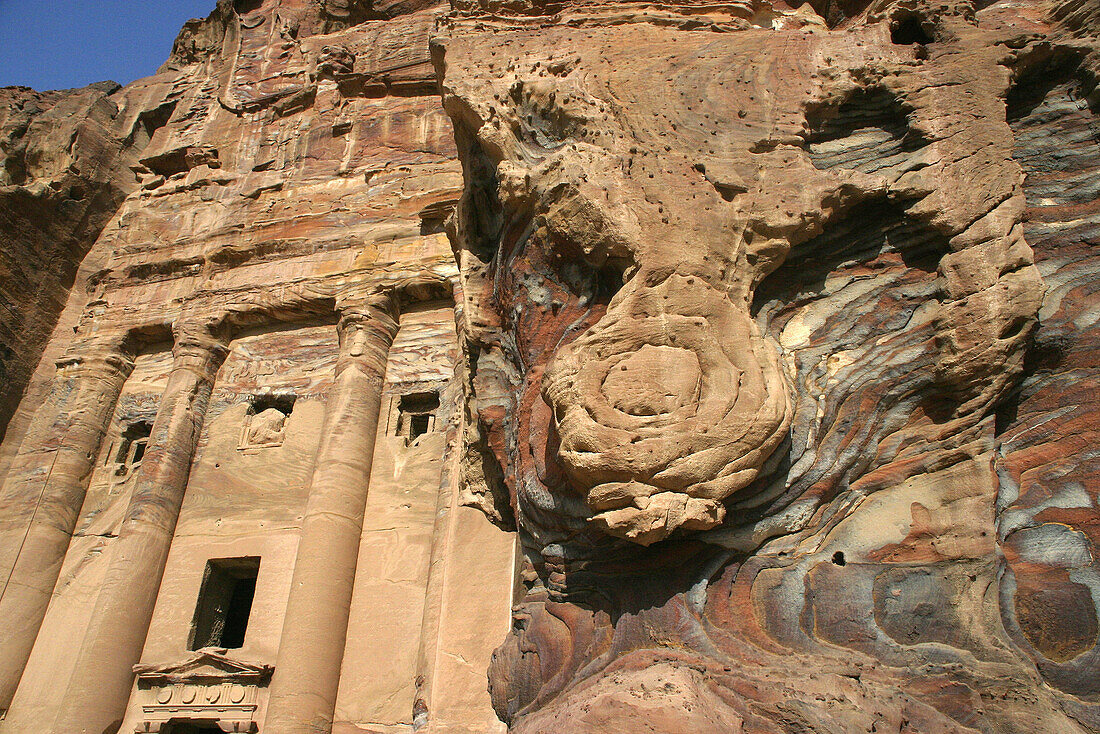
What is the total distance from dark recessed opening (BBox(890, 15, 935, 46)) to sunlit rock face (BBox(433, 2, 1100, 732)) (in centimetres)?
2

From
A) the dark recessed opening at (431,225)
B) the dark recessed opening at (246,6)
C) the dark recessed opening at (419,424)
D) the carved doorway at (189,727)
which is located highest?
the dark recessed opening at (246,6)

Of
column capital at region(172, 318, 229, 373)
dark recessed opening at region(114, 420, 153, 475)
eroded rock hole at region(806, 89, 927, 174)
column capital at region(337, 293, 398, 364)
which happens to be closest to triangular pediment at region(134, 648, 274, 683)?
dark recessed opening at region(114, 420, 153, 475)

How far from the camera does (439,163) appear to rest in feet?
35.8

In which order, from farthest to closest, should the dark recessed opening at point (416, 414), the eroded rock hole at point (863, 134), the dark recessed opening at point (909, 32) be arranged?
the dark recessed opening at point (416, 414) < the dark recessed opening at point (909, 32) < the eroded rock hole at point (863, 134)

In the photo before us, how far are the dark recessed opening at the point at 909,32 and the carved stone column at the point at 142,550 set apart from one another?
8094 millimetres

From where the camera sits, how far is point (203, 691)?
7293 millimetres

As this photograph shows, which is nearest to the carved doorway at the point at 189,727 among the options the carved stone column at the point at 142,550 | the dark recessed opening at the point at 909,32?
the carved stone column at the point at 142,550

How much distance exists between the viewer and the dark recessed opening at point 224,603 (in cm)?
796

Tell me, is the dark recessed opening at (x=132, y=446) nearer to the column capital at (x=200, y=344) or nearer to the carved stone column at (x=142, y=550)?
the carved stone column at (x=142, y=550)

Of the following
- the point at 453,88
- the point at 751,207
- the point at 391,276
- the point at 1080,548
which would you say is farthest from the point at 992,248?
the point at 391,276

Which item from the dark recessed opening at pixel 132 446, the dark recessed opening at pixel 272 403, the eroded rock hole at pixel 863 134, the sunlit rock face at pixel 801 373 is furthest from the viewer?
the dark recessed opening at pixel 132 446

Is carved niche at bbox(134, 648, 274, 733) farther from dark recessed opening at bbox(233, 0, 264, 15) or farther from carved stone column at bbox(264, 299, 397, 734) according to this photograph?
dark recessed opening at bbox(233, 0, 264, 15)

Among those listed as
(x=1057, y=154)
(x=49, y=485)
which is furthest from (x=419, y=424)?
(x=1057, y=154)

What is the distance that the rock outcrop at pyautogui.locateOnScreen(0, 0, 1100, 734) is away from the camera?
122 inches
